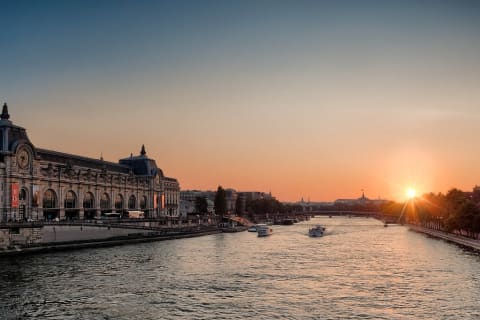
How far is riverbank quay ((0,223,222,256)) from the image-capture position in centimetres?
8200

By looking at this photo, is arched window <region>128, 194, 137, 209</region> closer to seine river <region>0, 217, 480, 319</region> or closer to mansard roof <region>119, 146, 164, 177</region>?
mansard roof <region>119, 146, 164, 177</region>

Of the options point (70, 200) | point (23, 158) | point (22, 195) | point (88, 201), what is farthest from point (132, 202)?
point (23, 158)

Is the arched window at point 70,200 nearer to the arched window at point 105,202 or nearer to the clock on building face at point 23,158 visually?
the arched window at point 105,202

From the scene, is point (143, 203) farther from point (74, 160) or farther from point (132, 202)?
point (74, 160)

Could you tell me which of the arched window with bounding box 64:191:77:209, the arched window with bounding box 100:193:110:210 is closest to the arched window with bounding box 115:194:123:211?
the arched window with bounding box 100:193:110:210

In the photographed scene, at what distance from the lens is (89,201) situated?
13500 centimetres

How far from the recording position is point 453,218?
118 m

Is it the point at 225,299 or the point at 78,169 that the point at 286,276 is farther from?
the point at 78,169

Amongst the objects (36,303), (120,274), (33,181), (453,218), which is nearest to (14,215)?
(33,181)

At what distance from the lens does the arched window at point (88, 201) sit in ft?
436

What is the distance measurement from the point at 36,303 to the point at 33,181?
69912 millimetres

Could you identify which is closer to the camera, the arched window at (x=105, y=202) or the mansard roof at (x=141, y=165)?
the arched window at (x=105, y=202)

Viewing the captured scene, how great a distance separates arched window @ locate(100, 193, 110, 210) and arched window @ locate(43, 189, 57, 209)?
72.7ft

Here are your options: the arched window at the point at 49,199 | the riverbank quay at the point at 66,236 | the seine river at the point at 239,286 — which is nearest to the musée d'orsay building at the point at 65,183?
the arched window at the point at 49,199
